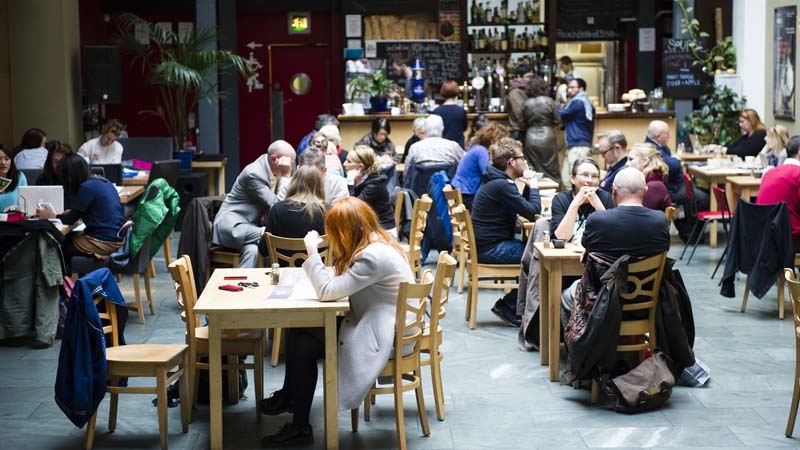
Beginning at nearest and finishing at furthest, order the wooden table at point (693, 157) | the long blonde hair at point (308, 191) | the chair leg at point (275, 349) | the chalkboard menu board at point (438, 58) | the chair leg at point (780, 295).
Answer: the long blonde hair at point (308, 191) → the chair leg at point (275, 349) → the chair leg at point (780, 295) → the wooden table at point (693, 157) → the chalkboard menu board at point (438, 58)

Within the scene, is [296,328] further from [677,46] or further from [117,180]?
[677,46]

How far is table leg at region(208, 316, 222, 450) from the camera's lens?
5.51 meters

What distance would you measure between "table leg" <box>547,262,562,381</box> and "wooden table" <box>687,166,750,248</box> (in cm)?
477

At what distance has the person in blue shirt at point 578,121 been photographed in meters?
14.2

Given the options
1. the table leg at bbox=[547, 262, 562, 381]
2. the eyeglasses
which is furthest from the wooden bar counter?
the table leg at bbox=[547, 262, 562, 381]

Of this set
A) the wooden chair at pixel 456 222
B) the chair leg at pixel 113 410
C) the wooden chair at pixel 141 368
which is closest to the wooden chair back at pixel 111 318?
the wooden chair at pixel 141 368

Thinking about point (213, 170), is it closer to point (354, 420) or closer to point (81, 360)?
point (354, 420)

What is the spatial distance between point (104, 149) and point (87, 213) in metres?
4.26

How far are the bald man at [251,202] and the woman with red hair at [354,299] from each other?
6.98ft

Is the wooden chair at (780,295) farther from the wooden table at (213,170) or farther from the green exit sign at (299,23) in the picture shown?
the green exit sign at (299,23)

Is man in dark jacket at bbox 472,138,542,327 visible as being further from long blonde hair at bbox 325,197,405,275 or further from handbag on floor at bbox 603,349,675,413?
long blonde hair at bbox 325,197,405,275

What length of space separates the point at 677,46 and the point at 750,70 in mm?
1130

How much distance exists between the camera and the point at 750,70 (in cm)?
1460

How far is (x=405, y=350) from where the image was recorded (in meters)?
5.77
